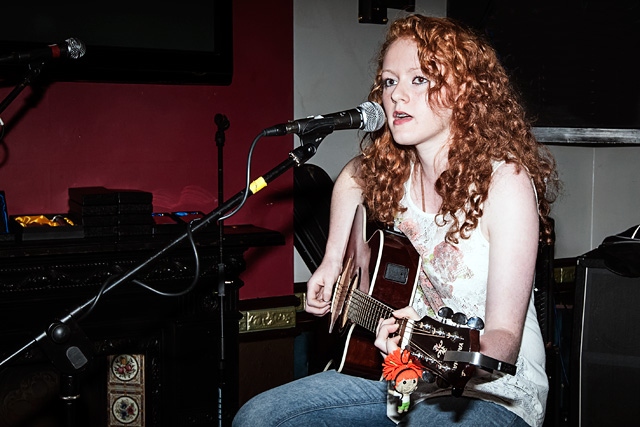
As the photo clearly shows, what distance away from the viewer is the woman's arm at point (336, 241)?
8.38 feet

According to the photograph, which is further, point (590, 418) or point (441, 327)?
point (590, 418)

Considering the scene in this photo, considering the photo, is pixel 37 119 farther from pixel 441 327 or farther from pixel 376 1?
pixel 441 327

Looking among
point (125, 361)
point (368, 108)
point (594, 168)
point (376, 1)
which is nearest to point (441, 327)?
point (368, 108)

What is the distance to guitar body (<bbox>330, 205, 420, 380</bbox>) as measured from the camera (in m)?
2.16

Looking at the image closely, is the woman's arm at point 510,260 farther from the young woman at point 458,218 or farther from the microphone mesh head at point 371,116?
the microphone mesh head at point 371,116

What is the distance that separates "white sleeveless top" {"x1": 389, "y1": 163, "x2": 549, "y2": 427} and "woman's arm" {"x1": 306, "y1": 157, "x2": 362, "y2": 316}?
1.31ft

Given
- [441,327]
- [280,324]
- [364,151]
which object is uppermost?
[364,151]

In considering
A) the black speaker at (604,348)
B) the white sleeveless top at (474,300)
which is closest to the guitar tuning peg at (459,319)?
the white sleeveless top at (474,300)

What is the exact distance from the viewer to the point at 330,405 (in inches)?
86.2

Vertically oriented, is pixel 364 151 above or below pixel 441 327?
above

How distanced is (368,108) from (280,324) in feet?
6.86

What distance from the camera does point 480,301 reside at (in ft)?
6.80

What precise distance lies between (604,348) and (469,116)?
1.36 meters

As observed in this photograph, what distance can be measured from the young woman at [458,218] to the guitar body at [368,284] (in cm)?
5
